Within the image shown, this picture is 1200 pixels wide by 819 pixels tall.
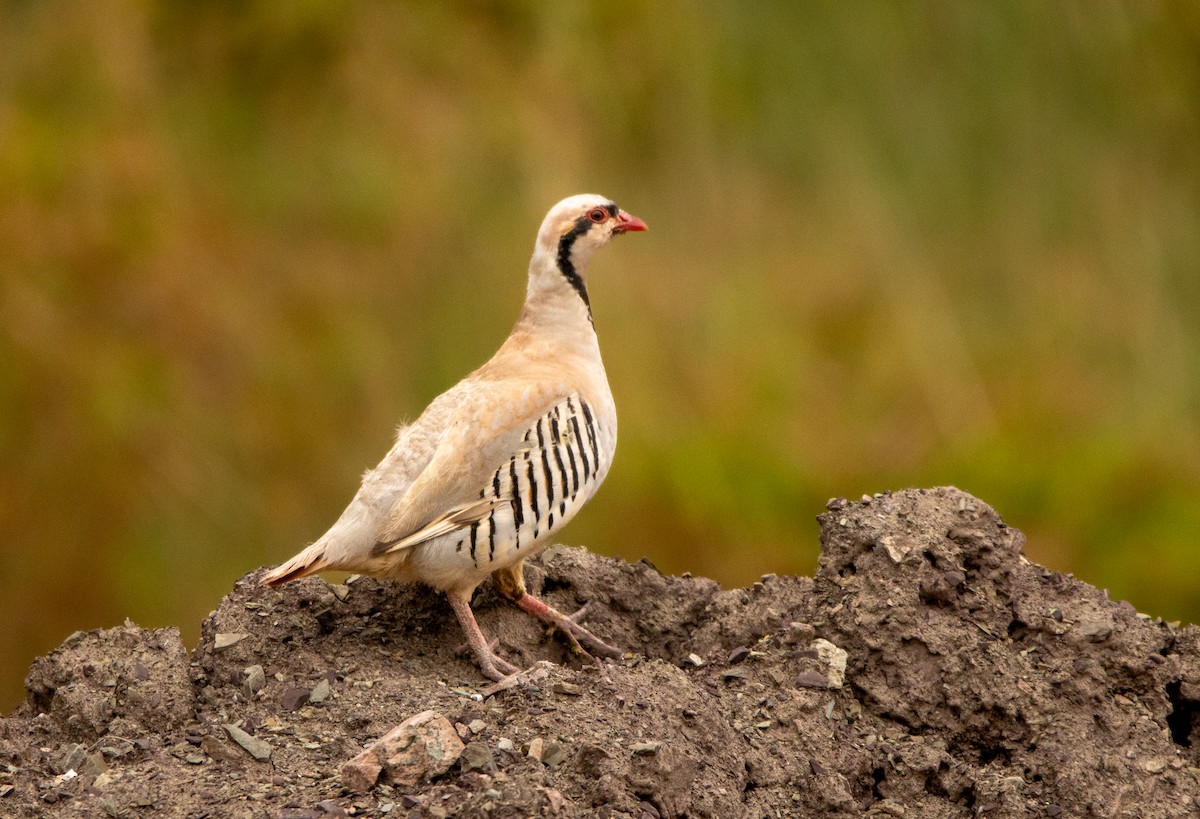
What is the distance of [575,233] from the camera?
5.92 metres

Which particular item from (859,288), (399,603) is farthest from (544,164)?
(399,603)

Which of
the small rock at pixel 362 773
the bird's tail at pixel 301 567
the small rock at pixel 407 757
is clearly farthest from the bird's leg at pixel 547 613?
the small rock at pixel 362 773

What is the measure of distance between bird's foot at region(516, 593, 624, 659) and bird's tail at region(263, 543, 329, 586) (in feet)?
2.60

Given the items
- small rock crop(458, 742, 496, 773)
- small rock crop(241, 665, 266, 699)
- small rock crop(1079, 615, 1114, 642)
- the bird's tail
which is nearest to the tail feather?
the bird's tail

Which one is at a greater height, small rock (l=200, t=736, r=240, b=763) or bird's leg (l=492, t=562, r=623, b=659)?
bird's leg (l=492, t=562, r=623, b=659)

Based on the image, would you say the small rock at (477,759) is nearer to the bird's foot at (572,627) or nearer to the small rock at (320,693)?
the small rock at (320,693)

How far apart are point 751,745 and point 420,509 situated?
140 cm

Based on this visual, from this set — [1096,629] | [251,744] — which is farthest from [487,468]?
[1096,629]

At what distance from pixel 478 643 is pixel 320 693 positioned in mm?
634

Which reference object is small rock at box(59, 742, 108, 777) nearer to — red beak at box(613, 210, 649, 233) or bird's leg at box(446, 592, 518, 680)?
bird's leg at box(446, 592, 518, 680)

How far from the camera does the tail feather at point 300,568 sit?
5.02 metres

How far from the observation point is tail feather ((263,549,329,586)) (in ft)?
16.5

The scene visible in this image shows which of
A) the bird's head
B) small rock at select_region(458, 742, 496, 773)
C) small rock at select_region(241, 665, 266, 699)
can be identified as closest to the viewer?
small rock at select_region(458, 742, 496, 773)

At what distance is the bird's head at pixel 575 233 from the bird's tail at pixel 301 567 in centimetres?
155
